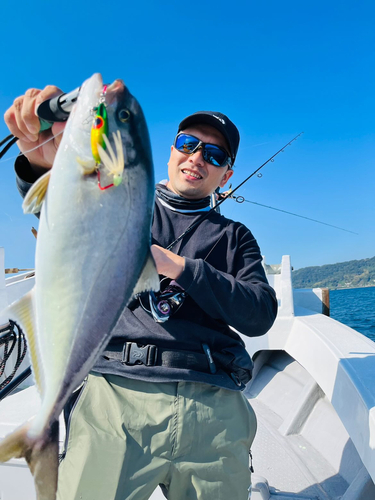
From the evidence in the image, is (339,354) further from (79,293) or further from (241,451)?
(79,293)

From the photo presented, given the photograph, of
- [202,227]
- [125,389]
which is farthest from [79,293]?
[202,227]

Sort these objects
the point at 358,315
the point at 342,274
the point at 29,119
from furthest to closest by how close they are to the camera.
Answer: the point at 342,274
the point at 358,315
the point at 29,119

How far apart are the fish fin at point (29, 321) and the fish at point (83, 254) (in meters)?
0.03

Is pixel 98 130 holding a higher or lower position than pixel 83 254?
higher

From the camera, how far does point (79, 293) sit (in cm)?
149

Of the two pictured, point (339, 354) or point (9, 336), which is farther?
point (339, 354)

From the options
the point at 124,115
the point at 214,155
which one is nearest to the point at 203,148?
the point at 214,155

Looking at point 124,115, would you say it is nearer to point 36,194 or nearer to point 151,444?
point 36,194

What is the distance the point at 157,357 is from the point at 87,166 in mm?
1172

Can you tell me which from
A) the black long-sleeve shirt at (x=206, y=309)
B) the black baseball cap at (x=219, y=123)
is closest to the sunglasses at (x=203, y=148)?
the black baseball cap at (x=219, y=123)

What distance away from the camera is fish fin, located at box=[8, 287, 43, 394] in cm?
158

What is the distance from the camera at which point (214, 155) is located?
2604mm

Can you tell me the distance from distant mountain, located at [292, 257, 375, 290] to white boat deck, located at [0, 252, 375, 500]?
146m

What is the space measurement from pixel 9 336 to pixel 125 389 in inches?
59.4
